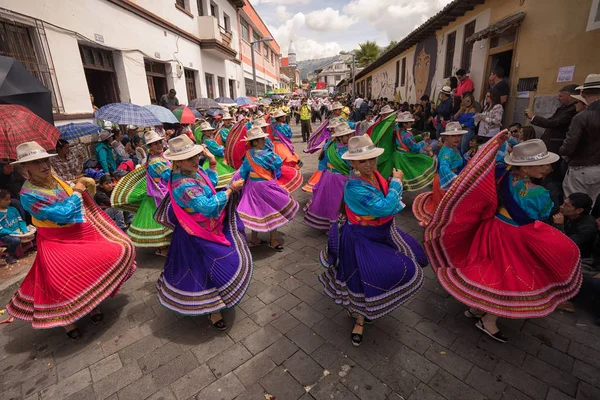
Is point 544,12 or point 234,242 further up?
point 544,12

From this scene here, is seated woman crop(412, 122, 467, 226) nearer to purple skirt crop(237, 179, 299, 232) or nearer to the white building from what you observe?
purple skirt crop(237, 179, 299, 232)

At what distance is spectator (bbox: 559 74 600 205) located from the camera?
12.8 ft

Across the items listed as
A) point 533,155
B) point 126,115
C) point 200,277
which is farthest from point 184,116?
point 533,155

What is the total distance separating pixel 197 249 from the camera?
307 centimetres

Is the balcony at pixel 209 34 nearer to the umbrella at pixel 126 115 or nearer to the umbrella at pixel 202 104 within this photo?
the umbrella at pixel 202 104

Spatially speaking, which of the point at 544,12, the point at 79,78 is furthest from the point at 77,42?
the point at 544,12

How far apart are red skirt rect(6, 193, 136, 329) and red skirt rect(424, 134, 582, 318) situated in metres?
3.23

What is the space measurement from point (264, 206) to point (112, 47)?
7488mm

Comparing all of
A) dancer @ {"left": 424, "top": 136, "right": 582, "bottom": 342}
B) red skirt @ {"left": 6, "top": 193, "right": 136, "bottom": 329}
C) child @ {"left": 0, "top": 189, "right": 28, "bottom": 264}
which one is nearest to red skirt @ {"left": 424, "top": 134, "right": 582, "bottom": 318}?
dancer @ {"left": 424, "top": 136, "right": 582, "bottom": 342}

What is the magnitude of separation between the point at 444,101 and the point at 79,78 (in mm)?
8850

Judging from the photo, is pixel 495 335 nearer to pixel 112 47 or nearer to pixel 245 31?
pixel 112 47

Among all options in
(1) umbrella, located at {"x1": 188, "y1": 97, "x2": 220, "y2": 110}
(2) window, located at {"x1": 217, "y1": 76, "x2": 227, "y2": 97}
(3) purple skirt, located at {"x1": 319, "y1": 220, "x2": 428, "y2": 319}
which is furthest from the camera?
(2) window, located at {"x1": 217, "y1": 76, "x2": 227, "y2": 97}

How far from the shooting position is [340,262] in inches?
116

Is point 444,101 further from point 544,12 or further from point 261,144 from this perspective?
point 261,144
